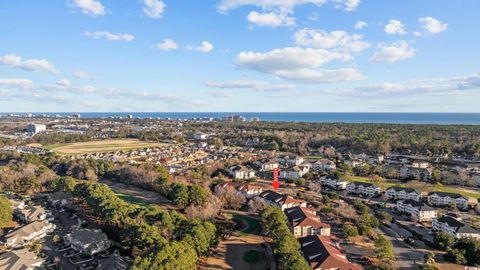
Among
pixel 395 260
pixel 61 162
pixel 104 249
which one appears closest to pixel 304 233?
pixel 395 260

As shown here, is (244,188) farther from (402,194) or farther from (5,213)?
(5,213)

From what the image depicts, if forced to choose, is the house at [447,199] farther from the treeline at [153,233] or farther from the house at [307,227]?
the treeline at [153,233]

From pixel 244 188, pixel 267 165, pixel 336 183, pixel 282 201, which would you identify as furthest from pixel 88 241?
pixel 267 165

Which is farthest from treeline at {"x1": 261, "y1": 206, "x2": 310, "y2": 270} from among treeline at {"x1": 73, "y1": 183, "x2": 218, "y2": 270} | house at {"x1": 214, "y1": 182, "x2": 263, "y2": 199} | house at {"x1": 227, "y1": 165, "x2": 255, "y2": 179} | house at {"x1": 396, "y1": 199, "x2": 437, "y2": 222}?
house at {"x1": 227, "y1": 165, "x2": 255, "y2": 179}

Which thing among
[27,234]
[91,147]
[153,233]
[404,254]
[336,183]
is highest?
[153,233]

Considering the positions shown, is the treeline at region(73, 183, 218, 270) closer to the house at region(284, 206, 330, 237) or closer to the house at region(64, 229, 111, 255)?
the house at region(64, 229, 111, 255)

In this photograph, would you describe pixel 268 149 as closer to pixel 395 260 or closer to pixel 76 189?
pixel 76 189

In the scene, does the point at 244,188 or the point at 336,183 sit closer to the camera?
the point at 244,188
